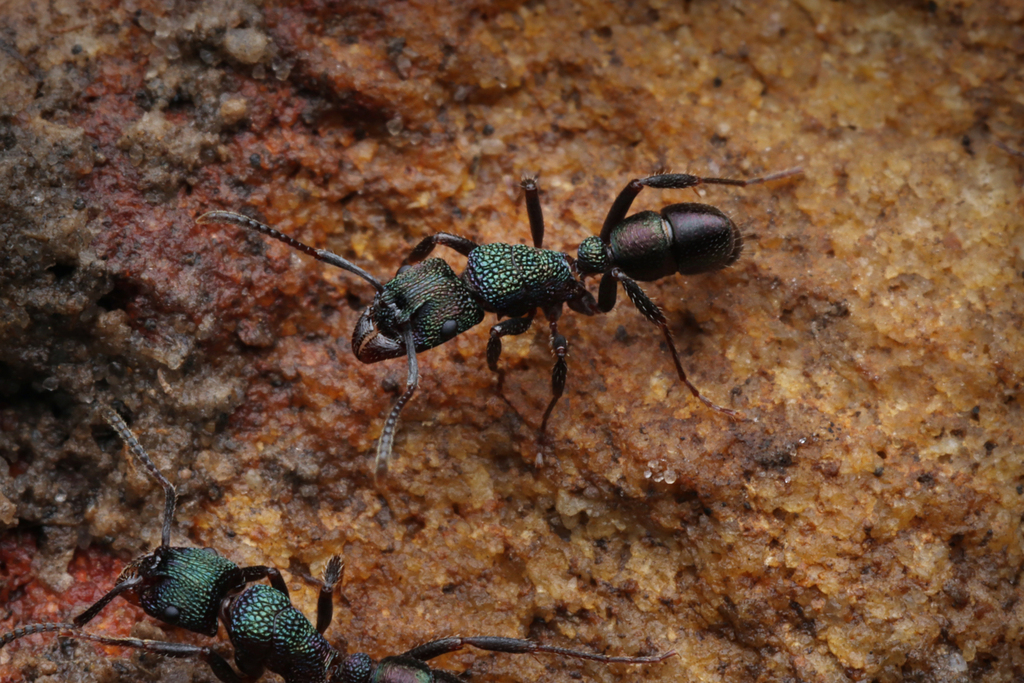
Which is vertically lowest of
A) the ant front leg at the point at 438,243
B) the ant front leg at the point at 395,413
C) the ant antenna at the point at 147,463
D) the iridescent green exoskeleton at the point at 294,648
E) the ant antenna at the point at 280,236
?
the iridescent green exoskeleton at the point at 294,648

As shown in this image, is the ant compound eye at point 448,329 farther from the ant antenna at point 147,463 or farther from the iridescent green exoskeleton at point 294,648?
the ant antenna at point 147,463

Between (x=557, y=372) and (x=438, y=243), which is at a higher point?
(x=438, y=243)

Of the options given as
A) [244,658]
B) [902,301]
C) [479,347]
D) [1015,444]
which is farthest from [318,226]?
[1015,444]

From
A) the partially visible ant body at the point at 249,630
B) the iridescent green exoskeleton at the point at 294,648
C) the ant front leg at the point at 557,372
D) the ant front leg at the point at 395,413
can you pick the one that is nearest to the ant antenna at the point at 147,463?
the partially visible ant body at the point at 249,630

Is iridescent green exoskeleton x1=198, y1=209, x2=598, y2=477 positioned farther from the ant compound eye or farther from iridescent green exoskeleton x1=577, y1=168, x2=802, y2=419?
iridescent green exoskeleton x1=577, y1=168, x2=802, y2=419

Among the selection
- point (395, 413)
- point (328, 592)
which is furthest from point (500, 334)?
point (328, 592)

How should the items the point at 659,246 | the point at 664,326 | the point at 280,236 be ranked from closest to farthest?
the point at 280,236
the point at 664,326
the point at 659,246

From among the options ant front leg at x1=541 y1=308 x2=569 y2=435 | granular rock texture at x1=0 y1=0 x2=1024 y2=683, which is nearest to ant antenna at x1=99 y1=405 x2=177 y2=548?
granular rock texture at x1=0 y1=0 x2=1024 y2=683

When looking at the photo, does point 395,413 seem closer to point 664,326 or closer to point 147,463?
point 147,463
